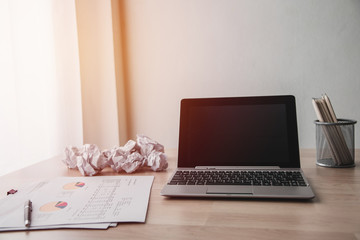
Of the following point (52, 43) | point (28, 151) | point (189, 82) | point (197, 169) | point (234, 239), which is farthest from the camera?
point (189, 82)

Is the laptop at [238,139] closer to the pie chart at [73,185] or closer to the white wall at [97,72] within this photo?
the pie chart at [73,185]

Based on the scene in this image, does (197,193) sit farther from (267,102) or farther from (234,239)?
(267,102)

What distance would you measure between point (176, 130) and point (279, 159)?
49.5 inches

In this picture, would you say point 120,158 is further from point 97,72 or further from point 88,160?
point 97,72

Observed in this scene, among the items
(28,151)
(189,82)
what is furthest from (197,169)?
(189,82)

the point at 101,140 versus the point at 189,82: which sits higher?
the point at 189,82

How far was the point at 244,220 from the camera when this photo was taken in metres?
0.63

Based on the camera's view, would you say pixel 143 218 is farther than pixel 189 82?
No

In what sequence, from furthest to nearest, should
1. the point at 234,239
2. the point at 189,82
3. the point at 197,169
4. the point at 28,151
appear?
the point at 189,82
the point at 28,151
the point at 197,169
the point at 234,239

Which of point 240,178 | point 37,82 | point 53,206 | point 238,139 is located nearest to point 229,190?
point 240,178

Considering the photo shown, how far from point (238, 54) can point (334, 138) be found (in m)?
1.14

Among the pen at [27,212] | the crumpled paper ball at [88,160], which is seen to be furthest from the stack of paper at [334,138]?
the pen at [27,212]

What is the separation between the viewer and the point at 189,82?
214 centimetres

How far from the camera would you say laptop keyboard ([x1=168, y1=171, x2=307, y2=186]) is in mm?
814
